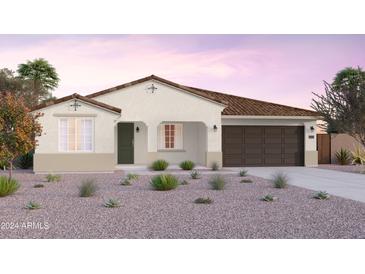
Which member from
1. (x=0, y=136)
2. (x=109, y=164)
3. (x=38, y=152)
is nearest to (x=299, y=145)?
(x=109, y=164)

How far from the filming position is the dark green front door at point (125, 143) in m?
24.2

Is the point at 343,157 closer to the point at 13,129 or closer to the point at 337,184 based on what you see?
the point at 337,184

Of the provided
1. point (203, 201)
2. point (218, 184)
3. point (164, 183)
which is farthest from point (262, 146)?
point (203, 201)

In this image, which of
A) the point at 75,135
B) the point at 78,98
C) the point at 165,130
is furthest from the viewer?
the point at 165,130

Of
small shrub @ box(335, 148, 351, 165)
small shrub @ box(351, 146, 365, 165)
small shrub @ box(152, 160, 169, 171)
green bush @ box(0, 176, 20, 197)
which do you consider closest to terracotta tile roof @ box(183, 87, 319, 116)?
small shrub @ box(351, 146, 365, 165)

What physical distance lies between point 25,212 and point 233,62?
1495 centimetres

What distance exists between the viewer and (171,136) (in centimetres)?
2475

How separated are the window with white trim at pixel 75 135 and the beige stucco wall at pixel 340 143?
14697 mm

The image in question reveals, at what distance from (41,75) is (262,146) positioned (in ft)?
91.3

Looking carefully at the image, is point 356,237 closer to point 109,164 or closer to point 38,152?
point 109,164

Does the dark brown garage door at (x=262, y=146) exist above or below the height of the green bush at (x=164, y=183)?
above

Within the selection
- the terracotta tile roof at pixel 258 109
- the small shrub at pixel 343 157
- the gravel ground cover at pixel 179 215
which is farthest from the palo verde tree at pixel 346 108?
the gravel ground cover at pixel 179 215

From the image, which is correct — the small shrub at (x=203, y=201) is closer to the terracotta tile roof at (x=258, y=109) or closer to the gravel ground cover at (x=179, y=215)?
the gravel ground cover at (x=179, y=215)

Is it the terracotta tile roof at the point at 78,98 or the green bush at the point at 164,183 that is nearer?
the green bush at the point at 164,183
